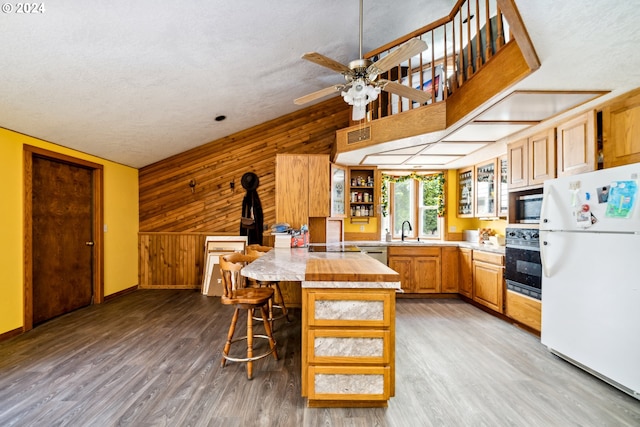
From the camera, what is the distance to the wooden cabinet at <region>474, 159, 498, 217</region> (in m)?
4.47

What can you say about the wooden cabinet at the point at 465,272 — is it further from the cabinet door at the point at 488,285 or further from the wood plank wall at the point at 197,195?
the wood plank wall at the point at 197,195

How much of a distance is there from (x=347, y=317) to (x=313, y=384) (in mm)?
493

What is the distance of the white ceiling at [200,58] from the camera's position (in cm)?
185

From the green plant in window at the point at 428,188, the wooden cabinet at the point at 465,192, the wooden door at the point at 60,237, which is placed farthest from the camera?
the green plant in window at the point at 428,188

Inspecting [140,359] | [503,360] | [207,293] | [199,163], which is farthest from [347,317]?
[199,163]

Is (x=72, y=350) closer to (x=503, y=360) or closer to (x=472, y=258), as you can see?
(x=503, y=360)

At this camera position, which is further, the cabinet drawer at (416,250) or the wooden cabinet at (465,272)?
the cabinet drawer at (416,250)

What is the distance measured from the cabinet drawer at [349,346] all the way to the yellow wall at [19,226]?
3453mm

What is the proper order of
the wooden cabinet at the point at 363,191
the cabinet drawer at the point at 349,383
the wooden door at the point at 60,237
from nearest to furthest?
1. the cabinet drawer at the point at 349,383
2. the wooden door at the point at 60,237
3. the wooden cabinet at the point at 363,191

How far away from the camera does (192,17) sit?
8.57 ft

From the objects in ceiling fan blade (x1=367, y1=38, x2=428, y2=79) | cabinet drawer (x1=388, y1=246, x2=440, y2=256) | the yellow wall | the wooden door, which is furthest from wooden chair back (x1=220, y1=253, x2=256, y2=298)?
cabinet drawer (x1=388, y1=246, x2=440, y2=256)

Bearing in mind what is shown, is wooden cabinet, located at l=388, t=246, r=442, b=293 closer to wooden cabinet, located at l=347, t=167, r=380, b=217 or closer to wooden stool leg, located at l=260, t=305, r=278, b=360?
wooden cabinet, located at l=347, t=167, r=380, b=217

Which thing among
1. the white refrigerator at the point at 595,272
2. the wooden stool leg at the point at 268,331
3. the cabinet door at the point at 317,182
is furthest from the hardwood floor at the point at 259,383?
the cabinet door at the point at 317,182

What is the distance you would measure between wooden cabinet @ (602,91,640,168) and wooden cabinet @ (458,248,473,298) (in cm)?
225
